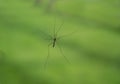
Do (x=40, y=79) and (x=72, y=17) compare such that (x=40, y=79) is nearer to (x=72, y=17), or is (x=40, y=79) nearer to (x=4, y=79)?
(x=4, y=79)

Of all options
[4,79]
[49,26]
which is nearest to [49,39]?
[49,26]

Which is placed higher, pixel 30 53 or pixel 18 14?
pixel 18 14

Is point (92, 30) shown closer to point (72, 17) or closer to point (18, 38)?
point (72, 17)

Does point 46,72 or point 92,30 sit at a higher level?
point 92,30

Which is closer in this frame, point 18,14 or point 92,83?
point 92,83
